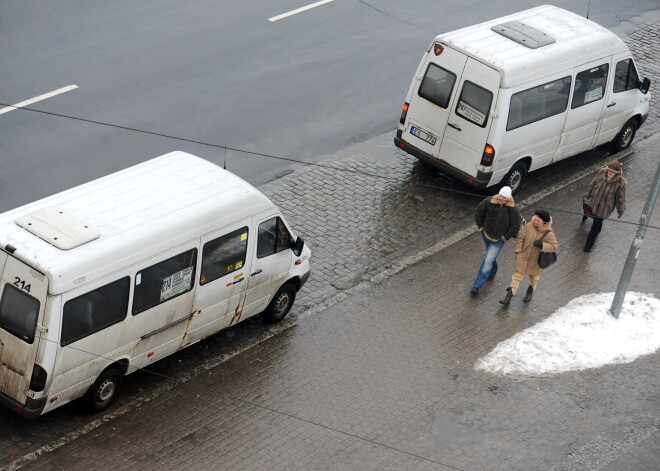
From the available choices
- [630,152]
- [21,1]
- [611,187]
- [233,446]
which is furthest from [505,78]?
[21,1]

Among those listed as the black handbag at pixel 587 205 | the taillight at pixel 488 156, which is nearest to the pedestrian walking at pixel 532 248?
the black handbag at pixel 587 205

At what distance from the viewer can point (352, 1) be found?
2394 cm

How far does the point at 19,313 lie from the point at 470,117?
804 centimetres

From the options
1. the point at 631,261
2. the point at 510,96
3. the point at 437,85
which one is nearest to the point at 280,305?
the point at 631,261

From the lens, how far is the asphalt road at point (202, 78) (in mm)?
18156

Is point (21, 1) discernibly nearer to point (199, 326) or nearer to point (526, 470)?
point (199, 326)

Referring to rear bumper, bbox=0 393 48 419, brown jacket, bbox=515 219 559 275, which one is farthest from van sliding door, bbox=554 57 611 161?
rear bumper, bbox=0 393 48 419

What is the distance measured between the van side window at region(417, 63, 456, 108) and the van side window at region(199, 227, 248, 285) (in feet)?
17.0

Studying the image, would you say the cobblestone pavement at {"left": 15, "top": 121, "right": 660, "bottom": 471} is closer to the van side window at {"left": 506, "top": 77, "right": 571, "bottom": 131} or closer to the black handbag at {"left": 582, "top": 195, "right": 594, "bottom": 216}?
the black handbag at {"left": 582, "top": 195, "right": 594, "bottom": 216}

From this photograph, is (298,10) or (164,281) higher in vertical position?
(164,281)

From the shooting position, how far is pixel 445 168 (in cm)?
1788

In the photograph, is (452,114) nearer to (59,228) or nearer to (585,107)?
(585,107)

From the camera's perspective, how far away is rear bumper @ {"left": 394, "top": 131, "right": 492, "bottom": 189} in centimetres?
1753

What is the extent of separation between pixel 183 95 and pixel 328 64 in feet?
9.89
